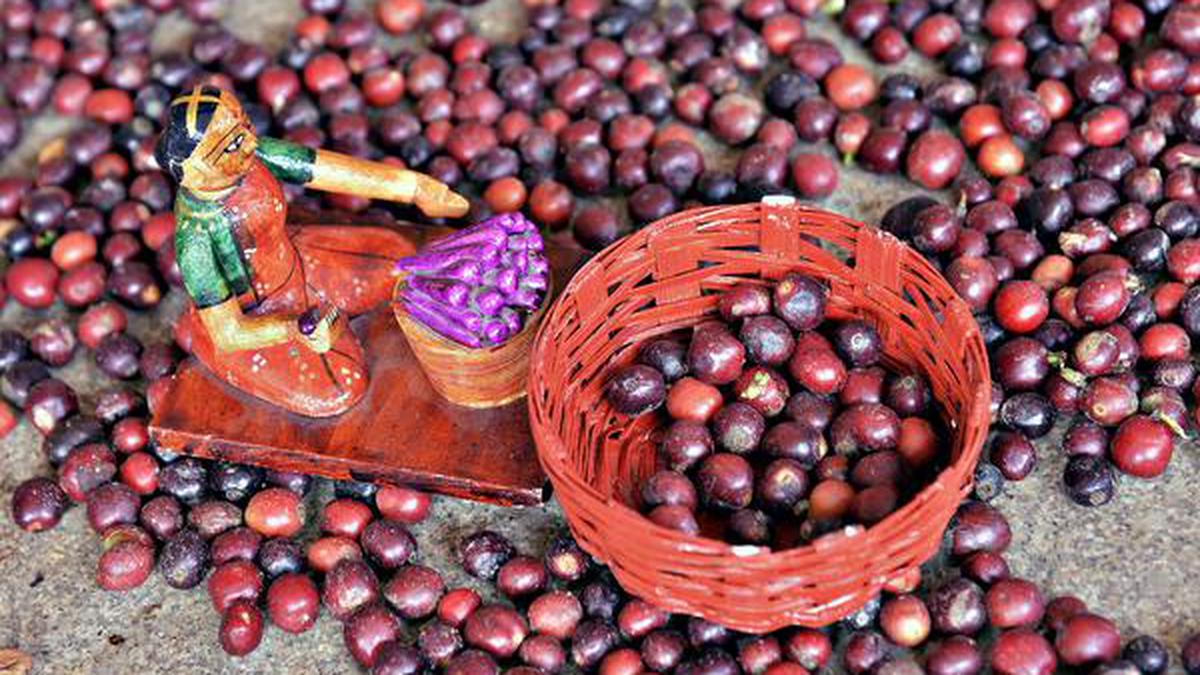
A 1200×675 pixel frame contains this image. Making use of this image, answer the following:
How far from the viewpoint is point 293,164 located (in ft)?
8.98

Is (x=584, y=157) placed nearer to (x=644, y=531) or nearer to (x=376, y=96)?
(x=376, y=96)

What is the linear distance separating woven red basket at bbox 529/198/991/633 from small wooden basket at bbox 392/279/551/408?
117 mm

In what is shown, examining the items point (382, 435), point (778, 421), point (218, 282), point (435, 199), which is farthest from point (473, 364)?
point (778, 421)

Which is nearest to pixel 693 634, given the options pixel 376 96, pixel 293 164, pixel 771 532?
pixel 771 532

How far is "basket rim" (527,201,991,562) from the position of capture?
220 centimetres

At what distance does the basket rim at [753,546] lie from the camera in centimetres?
220

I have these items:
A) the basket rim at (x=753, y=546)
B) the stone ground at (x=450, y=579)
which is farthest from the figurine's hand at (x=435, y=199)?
the stone ground at (x=450, y=579)

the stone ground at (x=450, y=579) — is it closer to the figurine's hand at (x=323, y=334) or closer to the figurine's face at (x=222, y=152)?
the figurine's hand at (x=323, y=334)

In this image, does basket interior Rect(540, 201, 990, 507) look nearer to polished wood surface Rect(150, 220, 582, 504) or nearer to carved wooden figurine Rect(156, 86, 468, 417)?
polished wood surface Rect(150, 220, 582, 504)

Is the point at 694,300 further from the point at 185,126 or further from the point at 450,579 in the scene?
the point at 185,126

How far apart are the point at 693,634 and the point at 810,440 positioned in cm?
42

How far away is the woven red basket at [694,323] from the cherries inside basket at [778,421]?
0.05 meters

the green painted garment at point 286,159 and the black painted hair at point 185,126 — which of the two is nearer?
the black painted hair at point 185,126

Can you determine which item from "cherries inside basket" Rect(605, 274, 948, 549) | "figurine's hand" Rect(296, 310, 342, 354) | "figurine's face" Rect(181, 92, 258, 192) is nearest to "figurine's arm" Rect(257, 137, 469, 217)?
"figurine's face" Rect(181, 92, 258, 192)
